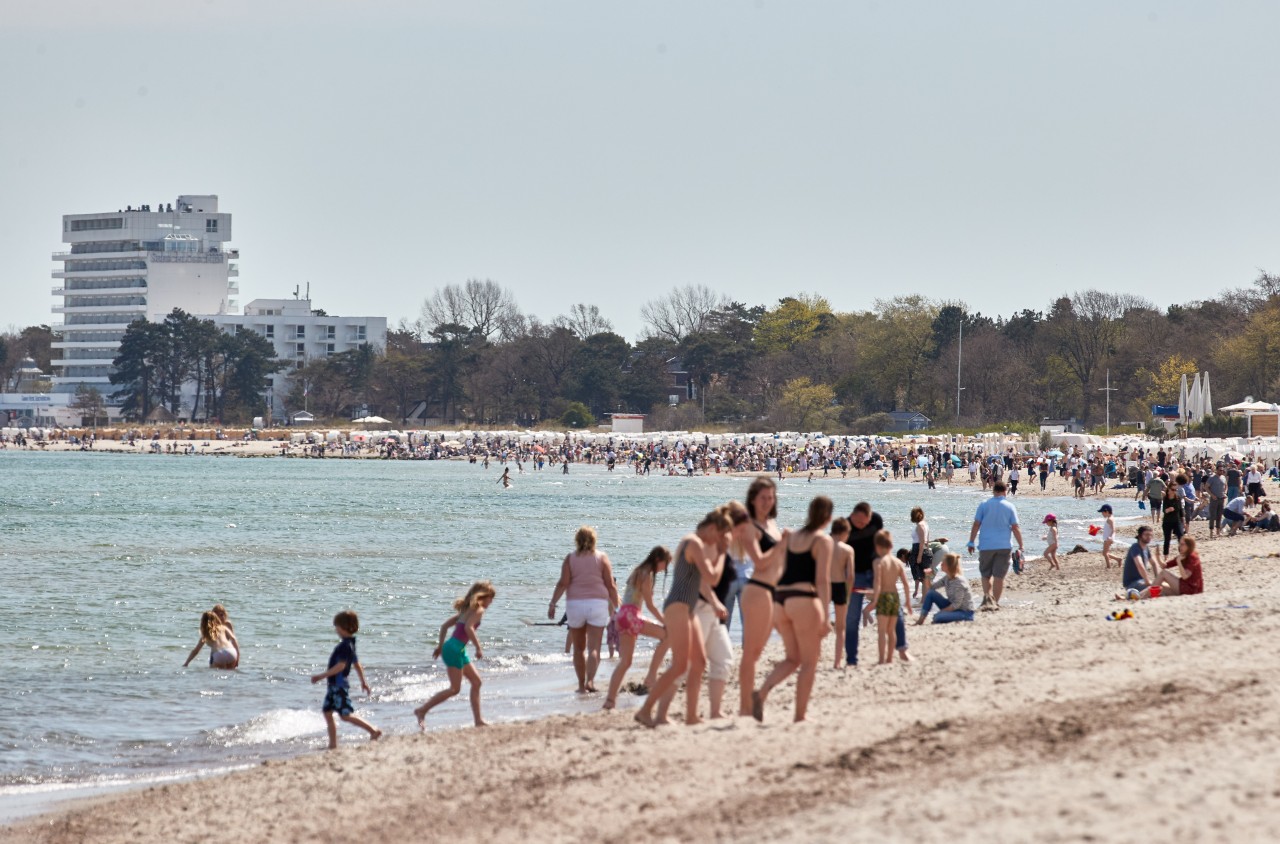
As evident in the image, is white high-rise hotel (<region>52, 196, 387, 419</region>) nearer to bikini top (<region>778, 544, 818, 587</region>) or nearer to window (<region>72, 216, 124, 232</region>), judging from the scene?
window (<region>72, 216, 124, 232</region>)

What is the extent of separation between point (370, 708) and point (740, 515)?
16.7ft

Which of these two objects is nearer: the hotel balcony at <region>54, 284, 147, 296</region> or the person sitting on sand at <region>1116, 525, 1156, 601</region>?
the person sitting on sand at <region>1116, 525, 1156, 601</region>

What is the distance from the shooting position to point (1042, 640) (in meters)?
11.2

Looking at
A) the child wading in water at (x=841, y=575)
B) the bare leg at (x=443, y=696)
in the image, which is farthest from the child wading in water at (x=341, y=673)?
the child wading in water at (x=841, y=575)

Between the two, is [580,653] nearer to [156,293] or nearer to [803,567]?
[803,567]

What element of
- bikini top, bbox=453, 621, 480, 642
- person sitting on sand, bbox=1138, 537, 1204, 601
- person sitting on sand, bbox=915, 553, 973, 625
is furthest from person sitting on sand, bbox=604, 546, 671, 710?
person sitting on sand, bbox=1138, 537, 1204, 601

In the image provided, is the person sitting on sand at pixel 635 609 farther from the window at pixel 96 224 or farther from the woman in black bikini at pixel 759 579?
the window at pixel 96 224

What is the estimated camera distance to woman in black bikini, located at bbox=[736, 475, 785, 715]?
7855mm

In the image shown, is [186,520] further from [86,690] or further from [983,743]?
[983,743]

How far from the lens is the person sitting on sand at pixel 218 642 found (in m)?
13.7

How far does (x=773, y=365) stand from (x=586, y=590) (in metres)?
98.6

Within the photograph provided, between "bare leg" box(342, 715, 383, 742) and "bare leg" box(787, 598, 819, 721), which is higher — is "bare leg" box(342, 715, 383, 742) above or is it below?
below

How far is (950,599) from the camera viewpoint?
14062 mm

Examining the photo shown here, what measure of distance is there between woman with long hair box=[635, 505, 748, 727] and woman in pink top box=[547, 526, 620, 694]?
2.08 meters
